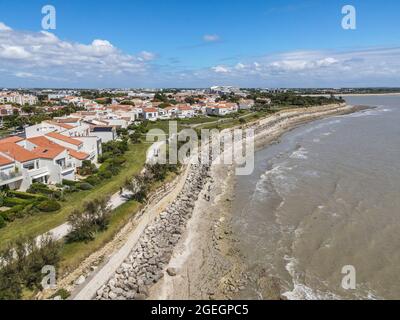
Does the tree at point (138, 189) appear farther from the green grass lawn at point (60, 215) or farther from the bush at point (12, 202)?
the bush at point (12, 202)

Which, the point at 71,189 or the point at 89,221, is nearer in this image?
the point at 89,221

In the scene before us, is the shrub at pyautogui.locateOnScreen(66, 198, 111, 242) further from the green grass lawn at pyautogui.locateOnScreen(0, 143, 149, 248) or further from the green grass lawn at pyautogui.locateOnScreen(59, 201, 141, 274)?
the green grass lawn at pyautogui.locateOnScreen(0, 143, 149, 248)

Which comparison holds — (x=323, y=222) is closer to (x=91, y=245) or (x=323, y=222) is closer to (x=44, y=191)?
(x=91, y=245)

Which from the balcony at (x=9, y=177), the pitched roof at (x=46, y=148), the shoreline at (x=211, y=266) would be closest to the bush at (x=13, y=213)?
the balcony at (x=9, y=177)

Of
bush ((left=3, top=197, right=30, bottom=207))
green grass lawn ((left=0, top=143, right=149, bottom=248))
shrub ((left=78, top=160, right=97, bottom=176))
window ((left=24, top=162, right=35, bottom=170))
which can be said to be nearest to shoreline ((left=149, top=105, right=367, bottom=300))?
green grass lawn ((left=0, top=143, right=149, bottom=248))

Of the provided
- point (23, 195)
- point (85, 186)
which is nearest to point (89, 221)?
point (23, 195)
